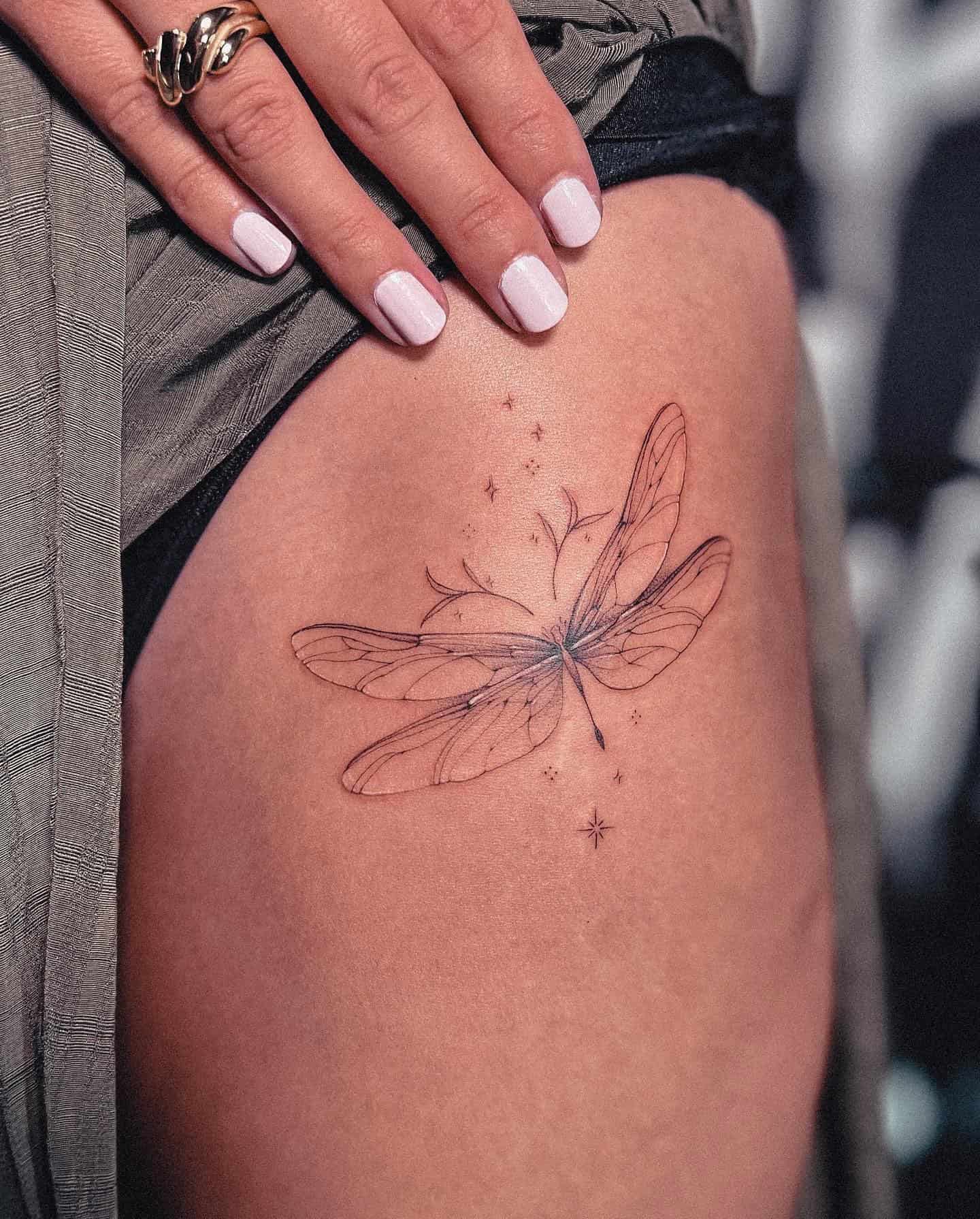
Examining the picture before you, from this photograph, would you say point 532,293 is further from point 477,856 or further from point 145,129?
point 477,856

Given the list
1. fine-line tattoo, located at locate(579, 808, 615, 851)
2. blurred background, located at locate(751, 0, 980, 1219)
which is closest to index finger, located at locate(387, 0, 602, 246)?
fine-line tattoo, located at locate(579, 808, 615, 851)

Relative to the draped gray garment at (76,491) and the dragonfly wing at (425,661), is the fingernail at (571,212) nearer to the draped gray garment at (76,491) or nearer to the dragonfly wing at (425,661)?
the draped gray garment at (76,491)

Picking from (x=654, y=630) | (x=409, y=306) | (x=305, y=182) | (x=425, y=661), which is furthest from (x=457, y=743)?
(x=305, y=182)

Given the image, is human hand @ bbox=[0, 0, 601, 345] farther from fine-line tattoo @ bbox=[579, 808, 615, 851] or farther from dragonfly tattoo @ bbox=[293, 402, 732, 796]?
fine-line tattoo @ bbox=[579, 808, 615, 851]

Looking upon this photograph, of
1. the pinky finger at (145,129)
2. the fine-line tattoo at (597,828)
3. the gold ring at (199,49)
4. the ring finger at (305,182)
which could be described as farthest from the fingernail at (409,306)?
the fine-line tattoo at (597,828)

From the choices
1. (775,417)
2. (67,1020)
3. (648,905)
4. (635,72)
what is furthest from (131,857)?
(635,72)

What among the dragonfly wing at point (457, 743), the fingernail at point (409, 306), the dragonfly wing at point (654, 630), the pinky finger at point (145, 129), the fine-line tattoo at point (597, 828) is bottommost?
the fine-line tattoo at point (597, 828)

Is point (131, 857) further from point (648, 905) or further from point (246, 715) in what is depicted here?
point (648, 905)

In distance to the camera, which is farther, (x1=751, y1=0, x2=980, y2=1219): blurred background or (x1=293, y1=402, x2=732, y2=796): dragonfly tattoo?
(x1=751, y1=0, x2=980, y2=1219): blurred background
